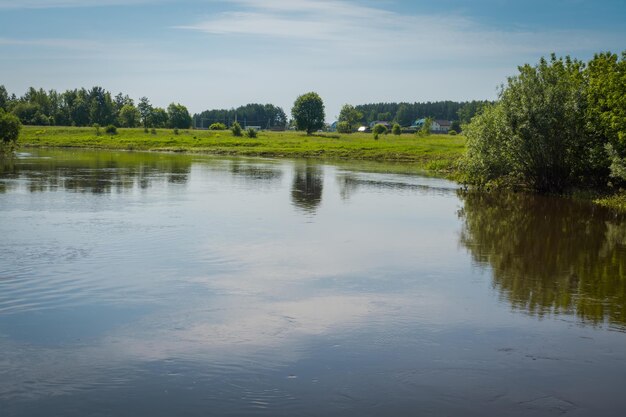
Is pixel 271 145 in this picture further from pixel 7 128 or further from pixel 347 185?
pixel 347 185

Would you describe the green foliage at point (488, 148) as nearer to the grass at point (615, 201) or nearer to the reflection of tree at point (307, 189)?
the grass at point (615, 201)

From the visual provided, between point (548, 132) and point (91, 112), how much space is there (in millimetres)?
144503

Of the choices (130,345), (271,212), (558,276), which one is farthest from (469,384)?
(271,212)

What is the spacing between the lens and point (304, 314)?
16.2 m

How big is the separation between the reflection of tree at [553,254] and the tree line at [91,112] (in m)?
137

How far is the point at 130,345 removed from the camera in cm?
1356

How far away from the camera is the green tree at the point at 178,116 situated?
167m

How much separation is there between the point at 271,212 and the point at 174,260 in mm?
12873

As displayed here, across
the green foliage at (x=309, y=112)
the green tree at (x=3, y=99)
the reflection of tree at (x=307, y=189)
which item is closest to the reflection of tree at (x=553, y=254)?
the reflection of tree at (x=307, y=189)

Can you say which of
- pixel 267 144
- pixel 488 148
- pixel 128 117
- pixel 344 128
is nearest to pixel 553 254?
pixel 488 148

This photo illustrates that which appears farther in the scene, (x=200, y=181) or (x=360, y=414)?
(x=200, y=181)

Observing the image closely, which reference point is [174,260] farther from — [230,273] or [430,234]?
[430,234]

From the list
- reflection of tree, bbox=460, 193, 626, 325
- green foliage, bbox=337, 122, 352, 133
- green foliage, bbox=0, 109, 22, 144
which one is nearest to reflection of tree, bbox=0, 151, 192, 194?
green foliage, bbox=0, 109, 22, 144

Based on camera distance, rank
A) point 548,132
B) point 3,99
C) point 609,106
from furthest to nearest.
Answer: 1. point 3,99
2. point 548,132
3. point 609,106
